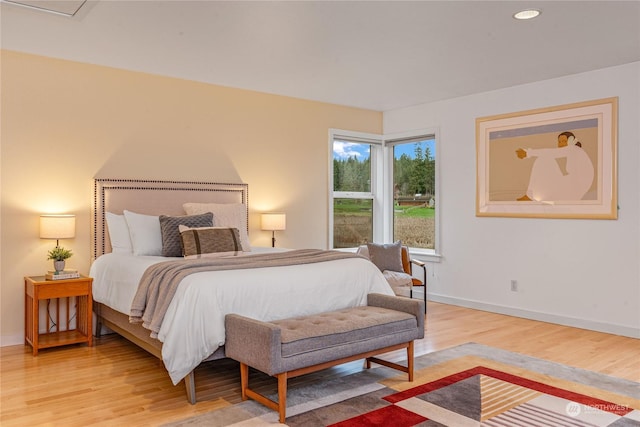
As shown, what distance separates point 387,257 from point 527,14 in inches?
115

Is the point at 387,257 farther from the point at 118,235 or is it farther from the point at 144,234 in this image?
the point at 118,235

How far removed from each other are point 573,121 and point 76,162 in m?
4.84

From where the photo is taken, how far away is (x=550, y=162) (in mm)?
5207

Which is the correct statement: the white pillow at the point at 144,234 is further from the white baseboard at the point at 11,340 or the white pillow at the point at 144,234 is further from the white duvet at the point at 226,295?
the white baseboard at the point at 11,340

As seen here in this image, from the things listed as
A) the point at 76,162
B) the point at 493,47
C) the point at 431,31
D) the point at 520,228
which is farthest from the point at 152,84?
the point at 520,228

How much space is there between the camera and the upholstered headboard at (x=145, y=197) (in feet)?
15.5

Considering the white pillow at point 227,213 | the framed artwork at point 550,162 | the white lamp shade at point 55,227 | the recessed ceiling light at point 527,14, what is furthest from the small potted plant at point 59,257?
the framed artwork at point 550,162

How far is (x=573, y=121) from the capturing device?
16.5 feet

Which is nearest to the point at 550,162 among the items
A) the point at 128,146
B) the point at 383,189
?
the point at 383,189

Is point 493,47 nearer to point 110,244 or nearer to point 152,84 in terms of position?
point 152,84

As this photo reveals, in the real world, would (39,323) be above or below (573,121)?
below

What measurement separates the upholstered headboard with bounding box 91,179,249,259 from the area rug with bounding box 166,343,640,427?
8.35ft

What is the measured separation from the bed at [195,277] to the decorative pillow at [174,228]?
14 mm

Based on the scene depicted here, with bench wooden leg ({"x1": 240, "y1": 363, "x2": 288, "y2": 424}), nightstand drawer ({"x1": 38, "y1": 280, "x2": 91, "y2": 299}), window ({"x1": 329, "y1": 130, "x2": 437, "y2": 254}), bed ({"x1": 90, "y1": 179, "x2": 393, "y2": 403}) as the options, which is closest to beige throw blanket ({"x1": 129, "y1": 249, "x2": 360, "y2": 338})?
bed ({"x1": 90, "y1": 179, "x2": 393, "y2": 403})
